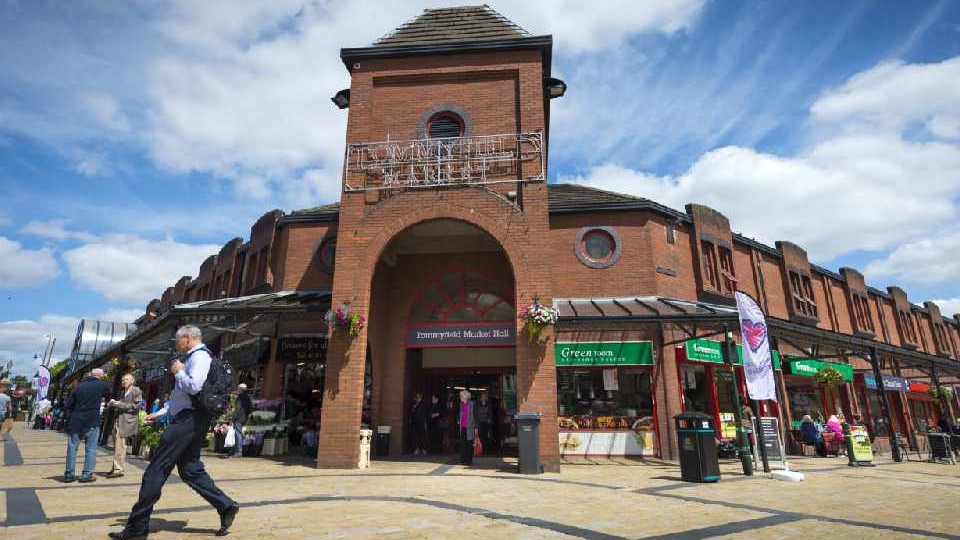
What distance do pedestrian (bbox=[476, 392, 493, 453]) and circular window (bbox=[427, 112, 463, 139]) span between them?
22.5 feet

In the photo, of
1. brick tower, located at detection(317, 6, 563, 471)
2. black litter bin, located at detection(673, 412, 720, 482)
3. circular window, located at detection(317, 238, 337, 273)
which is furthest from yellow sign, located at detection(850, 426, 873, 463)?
circular window, located at detection(317, 238, 337, 273)

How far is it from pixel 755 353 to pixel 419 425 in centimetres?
825

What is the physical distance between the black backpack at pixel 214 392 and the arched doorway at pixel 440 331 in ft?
27.4

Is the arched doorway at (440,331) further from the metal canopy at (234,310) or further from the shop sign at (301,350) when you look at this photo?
the shop sign at (301,350)

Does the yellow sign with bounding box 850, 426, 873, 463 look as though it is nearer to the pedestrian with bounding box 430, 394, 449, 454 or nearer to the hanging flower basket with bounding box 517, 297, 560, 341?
the hanging flower basket with bounding box 517, 297, 560, 341

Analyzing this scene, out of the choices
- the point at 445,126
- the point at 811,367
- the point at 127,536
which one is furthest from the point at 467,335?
the point at 811,367

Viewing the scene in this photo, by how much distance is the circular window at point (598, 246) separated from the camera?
14609 mm

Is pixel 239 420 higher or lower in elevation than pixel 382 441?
higher

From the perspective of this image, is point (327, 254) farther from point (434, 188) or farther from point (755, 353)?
point (755, 353)

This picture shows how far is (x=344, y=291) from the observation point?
1102 centimetres

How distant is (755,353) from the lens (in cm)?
982

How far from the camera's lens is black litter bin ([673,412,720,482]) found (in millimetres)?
8570

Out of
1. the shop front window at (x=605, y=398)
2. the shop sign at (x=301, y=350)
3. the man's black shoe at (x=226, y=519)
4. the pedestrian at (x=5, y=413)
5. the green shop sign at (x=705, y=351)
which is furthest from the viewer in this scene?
the shop sign at (x=301, y=350)

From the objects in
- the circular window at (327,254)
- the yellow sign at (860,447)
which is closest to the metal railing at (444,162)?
the circular window at (327,254)
